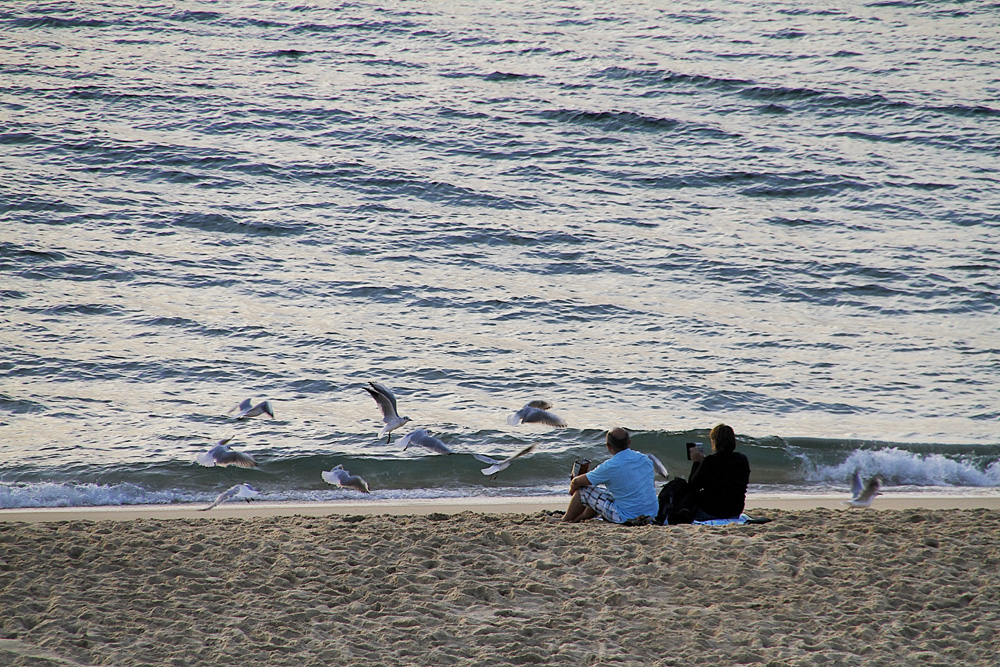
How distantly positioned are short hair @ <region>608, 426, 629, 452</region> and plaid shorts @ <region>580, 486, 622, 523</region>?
368 millimetres

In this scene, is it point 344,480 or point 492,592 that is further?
point 344,480

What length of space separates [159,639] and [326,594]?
3.06ft

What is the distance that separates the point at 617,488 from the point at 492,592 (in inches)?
62.8

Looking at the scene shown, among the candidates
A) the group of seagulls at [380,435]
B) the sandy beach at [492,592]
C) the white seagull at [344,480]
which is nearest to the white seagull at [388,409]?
the group of seagulls at [380,435]

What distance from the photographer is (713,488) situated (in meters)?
6.54

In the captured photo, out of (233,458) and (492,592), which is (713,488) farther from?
(233,458)

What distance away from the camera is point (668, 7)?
28203 mm

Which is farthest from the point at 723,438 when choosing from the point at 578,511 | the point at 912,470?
the point at 912,470

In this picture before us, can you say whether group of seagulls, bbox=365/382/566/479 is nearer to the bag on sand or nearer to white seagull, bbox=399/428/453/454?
white seagull, bbox=399/428/453/454

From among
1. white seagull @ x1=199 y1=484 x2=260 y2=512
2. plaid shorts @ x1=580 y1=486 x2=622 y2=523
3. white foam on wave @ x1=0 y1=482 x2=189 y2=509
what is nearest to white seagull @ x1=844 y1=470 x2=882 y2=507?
plaid shorts @ x1=580 y1=486 x2=622 y2=523

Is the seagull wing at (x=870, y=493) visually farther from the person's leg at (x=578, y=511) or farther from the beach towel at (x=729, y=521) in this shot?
the person's leg at (x=578, y=511)

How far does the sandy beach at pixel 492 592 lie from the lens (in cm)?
465

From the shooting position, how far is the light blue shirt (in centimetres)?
644

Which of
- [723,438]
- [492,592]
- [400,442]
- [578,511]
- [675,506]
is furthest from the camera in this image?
[400,442]
